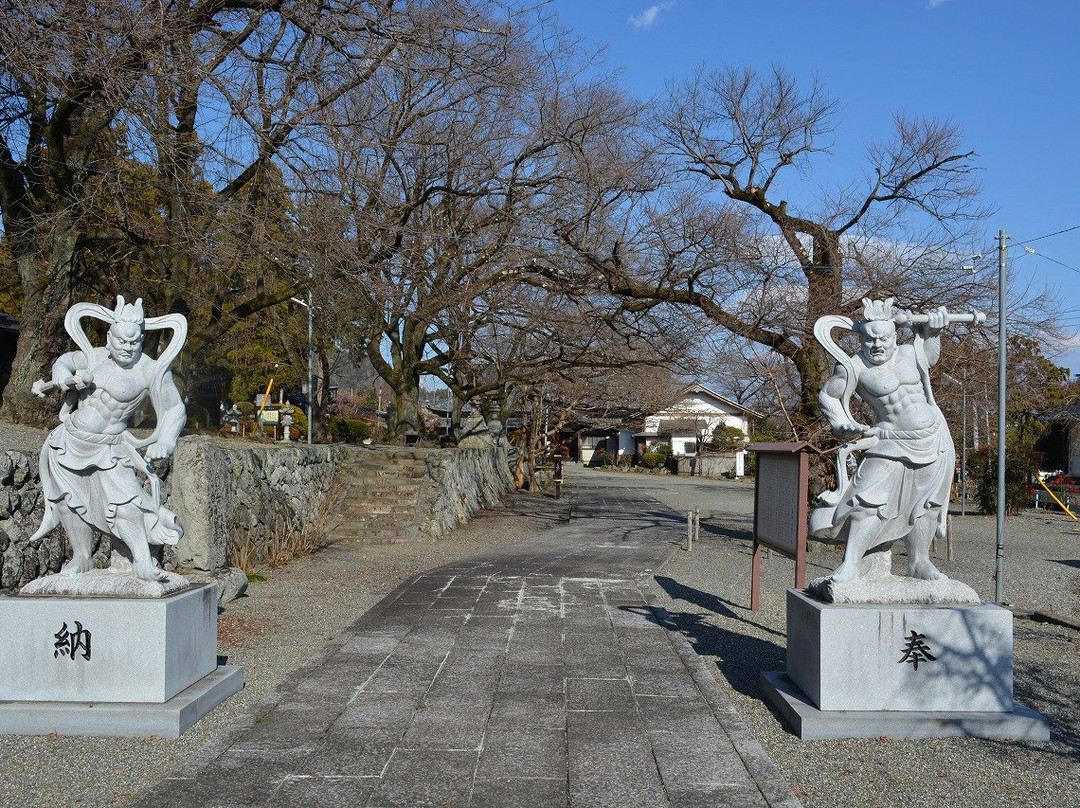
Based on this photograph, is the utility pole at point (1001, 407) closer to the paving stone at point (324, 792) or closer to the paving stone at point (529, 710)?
the paving stone at point (529, 710)

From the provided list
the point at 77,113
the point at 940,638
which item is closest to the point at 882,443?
the point at 940,638

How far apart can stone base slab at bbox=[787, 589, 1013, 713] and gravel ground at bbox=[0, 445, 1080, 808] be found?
0.79ft

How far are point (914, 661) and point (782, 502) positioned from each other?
133 inches

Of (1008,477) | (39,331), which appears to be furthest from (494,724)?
(1008,477)

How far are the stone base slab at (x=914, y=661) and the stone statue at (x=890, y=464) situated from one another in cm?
21

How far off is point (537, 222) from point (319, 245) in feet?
12.2

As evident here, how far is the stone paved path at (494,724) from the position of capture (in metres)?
4.27

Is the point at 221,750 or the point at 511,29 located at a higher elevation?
the point at 511,29

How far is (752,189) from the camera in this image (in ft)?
48.1

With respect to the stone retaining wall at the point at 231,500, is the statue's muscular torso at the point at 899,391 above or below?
above

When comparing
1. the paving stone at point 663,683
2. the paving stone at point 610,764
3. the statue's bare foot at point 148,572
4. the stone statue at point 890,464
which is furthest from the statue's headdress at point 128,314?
the stone statue at point 890,464

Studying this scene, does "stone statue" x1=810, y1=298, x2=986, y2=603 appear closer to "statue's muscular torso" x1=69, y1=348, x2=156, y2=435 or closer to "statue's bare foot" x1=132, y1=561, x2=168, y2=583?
"statue's bare foot" x1=132, y1=561, x2=168, y2=583

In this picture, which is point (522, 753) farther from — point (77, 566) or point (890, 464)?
Answer: point (77, 566)

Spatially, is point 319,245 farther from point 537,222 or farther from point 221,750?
point 221,750
